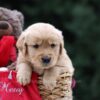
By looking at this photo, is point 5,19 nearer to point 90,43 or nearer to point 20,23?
point 20,23

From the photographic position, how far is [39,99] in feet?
9.59

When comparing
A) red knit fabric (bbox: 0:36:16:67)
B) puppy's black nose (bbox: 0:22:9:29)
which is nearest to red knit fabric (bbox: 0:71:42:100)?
red knit fabric (bbox: 0:36:16:67)

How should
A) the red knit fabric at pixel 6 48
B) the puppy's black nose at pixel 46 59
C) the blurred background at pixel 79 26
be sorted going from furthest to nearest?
the blurred background at pixel 79 26, the red knit fabric at pixel 6 48, the puppy's black nose at pixel 46 59

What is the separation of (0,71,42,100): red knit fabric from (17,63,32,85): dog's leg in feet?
Result: 0.07

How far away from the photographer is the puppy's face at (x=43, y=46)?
9.43ft

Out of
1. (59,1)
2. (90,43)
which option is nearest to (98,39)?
(90,43)

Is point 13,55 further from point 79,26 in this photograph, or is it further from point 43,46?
point 79,26

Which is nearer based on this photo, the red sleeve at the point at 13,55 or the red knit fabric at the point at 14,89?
the red knit fabric at the point at 14,89

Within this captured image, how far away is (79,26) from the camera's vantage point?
8.48 metres

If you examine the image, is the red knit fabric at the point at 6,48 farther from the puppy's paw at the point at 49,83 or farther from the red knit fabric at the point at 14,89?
the puppy's paw at the point at 49,83

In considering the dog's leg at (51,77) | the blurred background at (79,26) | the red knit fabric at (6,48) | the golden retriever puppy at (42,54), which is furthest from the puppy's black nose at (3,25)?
the blurred background at (79,26)

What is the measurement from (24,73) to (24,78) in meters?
0.02

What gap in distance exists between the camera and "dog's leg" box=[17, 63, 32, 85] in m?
2.91

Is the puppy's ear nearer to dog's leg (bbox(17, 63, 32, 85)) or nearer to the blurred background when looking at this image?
dog's leg (bbox(17, 63, 32, 85))
